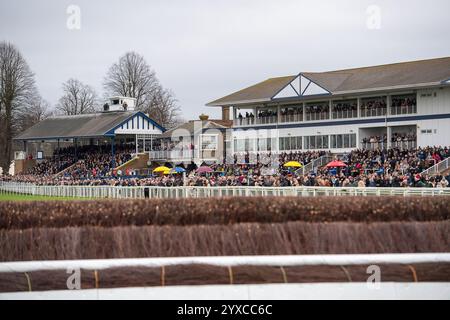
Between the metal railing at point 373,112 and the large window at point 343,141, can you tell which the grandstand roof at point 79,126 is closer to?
the large window at point 343,141

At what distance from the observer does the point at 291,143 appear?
45469 mm

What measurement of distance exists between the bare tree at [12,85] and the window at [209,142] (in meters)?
22.1

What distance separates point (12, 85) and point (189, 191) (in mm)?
39997

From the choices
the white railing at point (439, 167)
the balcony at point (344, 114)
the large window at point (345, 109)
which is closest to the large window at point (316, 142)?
the balcony at point (344, 114)

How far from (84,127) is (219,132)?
13.1 m

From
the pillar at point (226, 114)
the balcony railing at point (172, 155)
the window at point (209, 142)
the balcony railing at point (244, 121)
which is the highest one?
the pillar at point (226, 114)

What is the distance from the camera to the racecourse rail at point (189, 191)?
65.3 feet

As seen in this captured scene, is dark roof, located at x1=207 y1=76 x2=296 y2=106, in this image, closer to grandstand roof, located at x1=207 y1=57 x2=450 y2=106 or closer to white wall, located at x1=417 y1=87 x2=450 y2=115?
grandstand roof, located at x1=207 y1=57 x2=450 y2=106

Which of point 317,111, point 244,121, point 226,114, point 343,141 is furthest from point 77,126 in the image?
point 343,141

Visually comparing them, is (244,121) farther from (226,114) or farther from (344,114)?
(226,114)

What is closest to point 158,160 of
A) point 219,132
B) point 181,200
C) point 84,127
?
point 219,132

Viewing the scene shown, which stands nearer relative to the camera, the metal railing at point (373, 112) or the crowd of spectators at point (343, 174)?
the crowd of spectators at point (343, 174)

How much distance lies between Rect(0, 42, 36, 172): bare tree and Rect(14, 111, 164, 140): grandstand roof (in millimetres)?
2777
